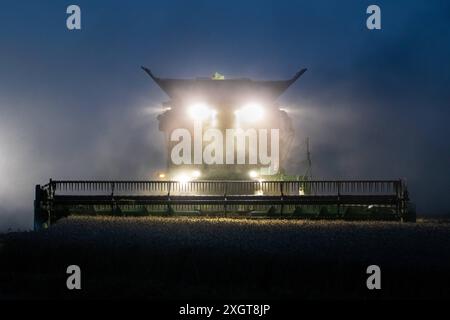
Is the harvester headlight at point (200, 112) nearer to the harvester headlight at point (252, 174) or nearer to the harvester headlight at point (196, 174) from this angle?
the harvester headlight at point (196, 174)

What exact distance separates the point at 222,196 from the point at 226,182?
3.88 ft

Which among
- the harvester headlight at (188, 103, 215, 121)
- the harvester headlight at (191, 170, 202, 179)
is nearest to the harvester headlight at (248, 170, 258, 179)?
the harvester headlight at (191, 170, 202, 179)

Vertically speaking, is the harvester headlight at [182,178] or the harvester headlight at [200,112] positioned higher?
the harvester headlight at [200,112]

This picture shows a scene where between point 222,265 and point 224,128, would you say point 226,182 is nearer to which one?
point 224,128

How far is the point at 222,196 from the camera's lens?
67.3ft

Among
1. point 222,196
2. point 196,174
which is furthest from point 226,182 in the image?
point 196,174

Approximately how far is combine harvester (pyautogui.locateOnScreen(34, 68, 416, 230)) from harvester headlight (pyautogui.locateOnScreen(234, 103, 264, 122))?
3 centimetres

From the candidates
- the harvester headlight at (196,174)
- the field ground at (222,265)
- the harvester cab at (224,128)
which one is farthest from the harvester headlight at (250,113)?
the field ground at (222,265)

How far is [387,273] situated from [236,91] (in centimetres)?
1494

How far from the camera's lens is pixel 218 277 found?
421 inches

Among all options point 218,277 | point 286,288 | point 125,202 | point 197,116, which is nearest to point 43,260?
point 218,277

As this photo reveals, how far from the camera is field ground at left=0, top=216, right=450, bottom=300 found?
991 cm

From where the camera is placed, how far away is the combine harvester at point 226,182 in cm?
2042

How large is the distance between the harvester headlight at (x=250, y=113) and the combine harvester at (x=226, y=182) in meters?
0.03
